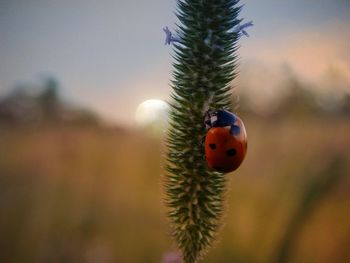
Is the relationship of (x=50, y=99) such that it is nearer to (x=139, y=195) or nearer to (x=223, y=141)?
(x=139, y=195)

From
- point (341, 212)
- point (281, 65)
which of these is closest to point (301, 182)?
point (341, 212)

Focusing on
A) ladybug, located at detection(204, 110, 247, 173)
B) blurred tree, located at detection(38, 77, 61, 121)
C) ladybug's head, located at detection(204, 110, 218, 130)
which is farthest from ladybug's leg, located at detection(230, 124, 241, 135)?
blurred tree, located at detection(38, 77, 61, 121)

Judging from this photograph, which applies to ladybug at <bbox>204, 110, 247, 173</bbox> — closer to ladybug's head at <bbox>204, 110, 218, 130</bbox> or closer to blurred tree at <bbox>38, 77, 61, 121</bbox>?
ladybug's head at <bbox>204, 110, 218, 130</bbox>

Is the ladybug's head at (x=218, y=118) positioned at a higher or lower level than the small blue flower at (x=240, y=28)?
lower

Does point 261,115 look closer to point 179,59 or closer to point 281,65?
point 281,65

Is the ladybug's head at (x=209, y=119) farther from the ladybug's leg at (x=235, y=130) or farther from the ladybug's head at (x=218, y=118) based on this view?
the ladybug's leg at (x=235, y=130)

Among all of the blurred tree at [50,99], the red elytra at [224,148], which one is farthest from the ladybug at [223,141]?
the blurred tree at [50,99]
